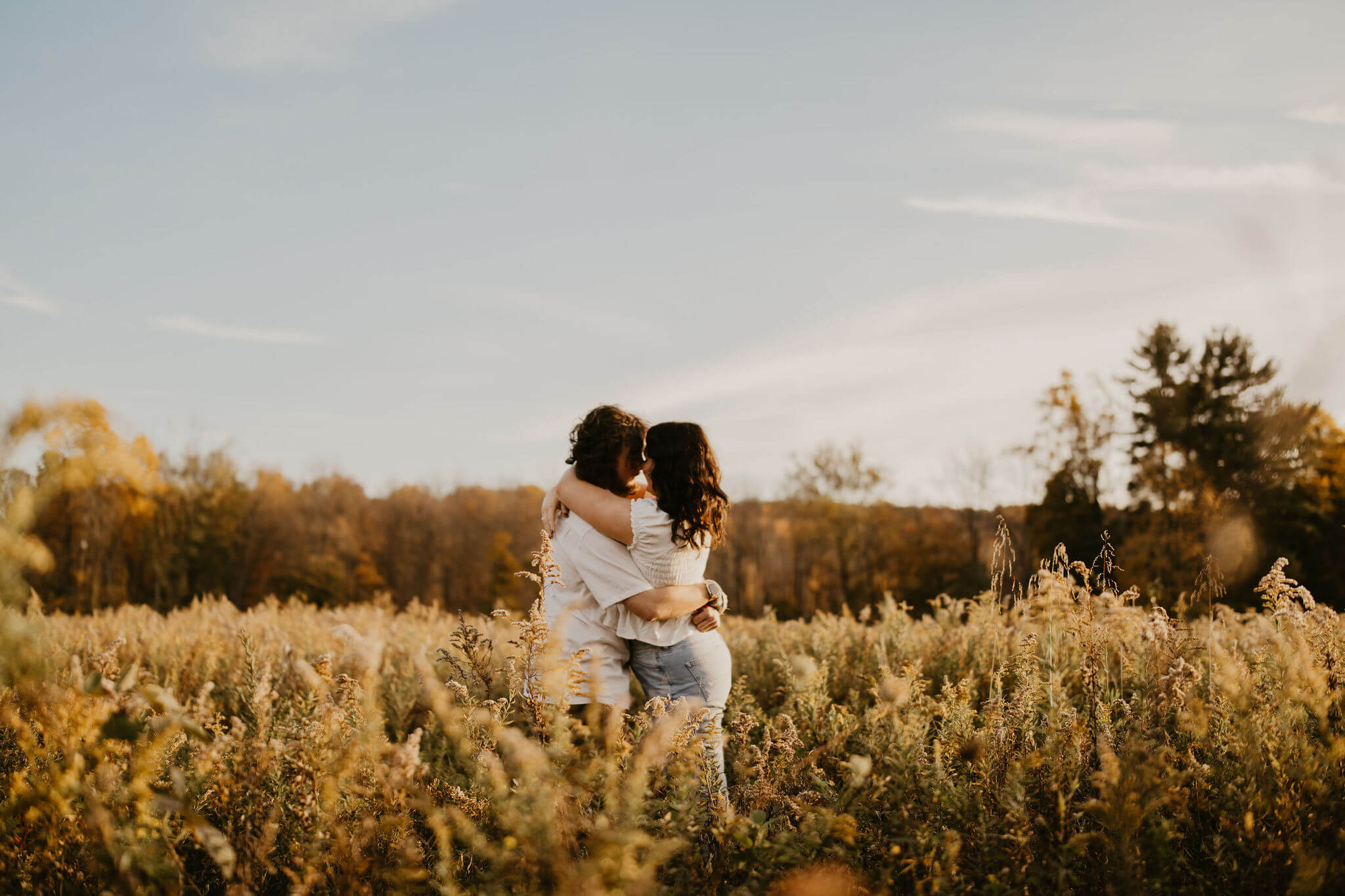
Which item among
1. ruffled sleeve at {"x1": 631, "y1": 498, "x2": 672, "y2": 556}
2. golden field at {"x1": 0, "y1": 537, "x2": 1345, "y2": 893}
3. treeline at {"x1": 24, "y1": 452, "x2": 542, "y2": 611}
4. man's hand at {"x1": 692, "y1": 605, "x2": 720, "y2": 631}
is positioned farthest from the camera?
treeline at {"x1": 24, "y1": 452, "x2": 542, "y2": 611}

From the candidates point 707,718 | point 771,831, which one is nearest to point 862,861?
point 771,831

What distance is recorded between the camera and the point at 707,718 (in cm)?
285

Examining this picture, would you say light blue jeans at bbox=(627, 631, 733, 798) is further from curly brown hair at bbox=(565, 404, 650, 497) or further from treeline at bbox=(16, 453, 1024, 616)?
treeline at bbox=(16, 453, 1024, 616)

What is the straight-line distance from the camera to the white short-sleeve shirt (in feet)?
11.7

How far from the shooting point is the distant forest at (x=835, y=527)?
90.5ft

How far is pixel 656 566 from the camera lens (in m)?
3.58

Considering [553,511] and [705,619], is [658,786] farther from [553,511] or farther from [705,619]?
[553,511]

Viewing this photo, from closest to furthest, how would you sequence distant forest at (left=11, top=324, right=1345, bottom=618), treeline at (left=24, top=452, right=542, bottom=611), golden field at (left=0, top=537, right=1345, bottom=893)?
golden field at (left=0, top=537, right=1345, bottom=893), distant forest at (left=11, top=324, right=1345, bottom=618), treeline at (left=24, top=452, right=542, bottom=611)

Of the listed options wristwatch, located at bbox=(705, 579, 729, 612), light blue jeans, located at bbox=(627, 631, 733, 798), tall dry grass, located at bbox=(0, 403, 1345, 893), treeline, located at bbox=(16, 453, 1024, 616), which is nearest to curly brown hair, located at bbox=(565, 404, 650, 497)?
wristwatch, located at bbox=(705, 579, 729, 612)

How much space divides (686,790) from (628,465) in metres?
1.82

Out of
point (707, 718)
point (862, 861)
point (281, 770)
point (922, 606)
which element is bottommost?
point (922, 606)

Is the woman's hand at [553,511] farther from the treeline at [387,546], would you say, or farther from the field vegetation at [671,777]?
the treeline at [387,546]

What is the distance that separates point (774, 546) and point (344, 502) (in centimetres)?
2596

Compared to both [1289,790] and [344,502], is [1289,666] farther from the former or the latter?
[344,502]
